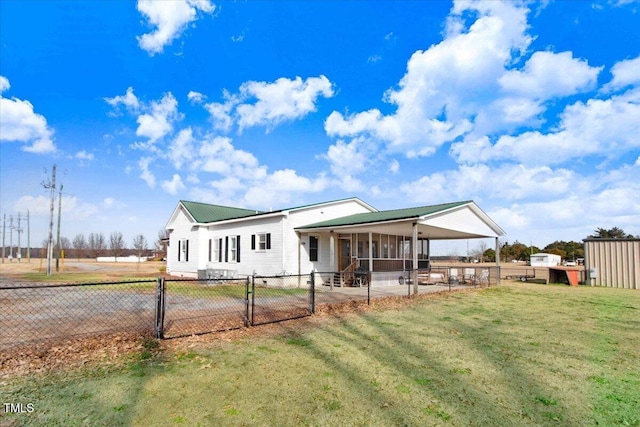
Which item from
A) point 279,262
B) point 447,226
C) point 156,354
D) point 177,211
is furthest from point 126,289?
point 447,226

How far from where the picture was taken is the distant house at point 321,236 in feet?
54.2

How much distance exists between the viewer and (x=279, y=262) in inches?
682

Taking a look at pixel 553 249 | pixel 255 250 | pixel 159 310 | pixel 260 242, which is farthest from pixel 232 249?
pixel 553 249

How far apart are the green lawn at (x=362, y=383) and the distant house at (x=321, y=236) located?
26.3ft

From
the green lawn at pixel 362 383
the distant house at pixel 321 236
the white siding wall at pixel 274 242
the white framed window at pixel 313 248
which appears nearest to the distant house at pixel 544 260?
the distant house at pixel 321 236

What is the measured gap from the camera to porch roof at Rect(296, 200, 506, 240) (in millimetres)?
14954

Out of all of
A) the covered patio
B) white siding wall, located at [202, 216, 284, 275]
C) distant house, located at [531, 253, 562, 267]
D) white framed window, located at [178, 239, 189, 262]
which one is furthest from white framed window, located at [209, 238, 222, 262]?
distant house, located at [531, 253, 562, 267]

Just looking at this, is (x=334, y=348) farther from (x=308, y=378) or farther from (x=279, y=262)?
(x=279, y=262)

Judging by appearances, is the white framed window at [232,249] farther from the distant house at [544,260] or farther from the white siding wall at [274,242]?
the distant house at [544,260]

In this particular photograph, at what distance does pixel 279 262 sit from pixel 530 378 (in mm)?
13225

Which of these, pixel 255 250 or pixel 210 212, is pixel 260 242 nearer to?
pixel 255 250

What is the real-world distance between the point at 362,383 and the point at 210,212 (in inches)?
865

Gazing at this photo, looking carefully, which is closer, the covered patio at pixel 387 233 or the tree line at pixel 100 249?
the covered patio at pixel 387 233

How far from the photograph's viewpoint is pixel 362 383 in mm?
4691
